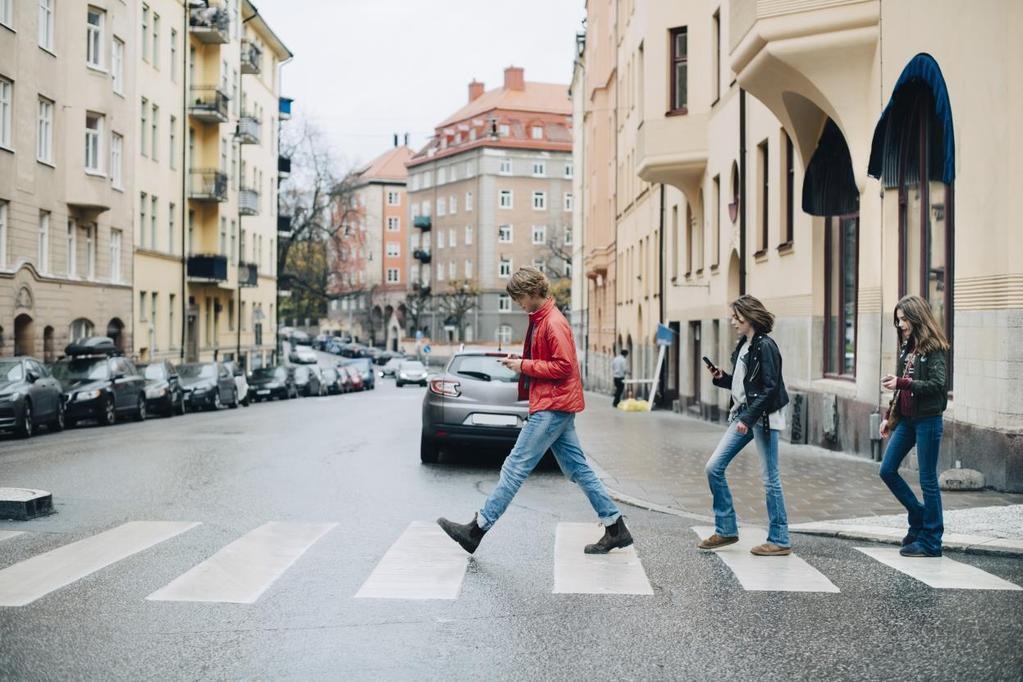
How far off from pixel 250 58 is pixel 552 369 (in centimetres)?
5736

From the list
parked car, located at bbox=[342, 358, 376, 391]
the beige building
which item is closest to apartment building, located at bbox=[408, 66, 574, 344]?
parked car, located at bbox=[342, 358, 376, 391]

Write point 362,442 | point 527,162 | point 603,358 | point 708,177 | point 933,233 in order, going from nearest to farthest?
point 933,233 < point 362,442 < point 708,177 < point 603,358 < point 527,162

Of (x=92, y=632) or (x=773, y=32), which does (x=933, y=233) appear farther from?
(x=92, y=632)

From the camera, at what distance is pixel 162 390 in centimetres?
3309

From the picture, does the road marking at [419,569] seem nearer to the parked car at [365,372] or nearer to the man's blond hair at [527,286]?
the man's blond hair at [527,286]

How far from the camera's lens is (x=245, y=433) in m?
23.5

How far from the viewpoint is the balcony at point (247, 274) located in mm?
61750

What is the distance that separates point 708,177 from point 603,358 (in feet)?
89.2

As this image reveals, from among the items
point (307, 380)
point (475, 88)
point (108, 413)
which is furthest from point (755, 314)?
point (475, 88)

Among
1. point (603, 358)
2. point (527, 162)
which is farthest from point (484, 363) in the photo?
point (527, 162)

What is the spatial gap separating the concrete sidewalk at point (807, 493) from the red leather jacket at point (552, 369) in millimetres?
2549

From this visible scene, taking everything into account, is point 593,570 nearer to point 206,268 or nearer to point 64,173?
point 64,173

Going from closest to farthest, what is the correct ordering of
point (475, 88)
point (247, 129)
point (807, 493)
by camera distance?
point (807, 493)
point (247, 129)
point (475, 88)

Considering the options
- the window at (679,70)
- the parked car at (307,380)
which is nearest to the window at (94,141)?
the window at (679,70)
